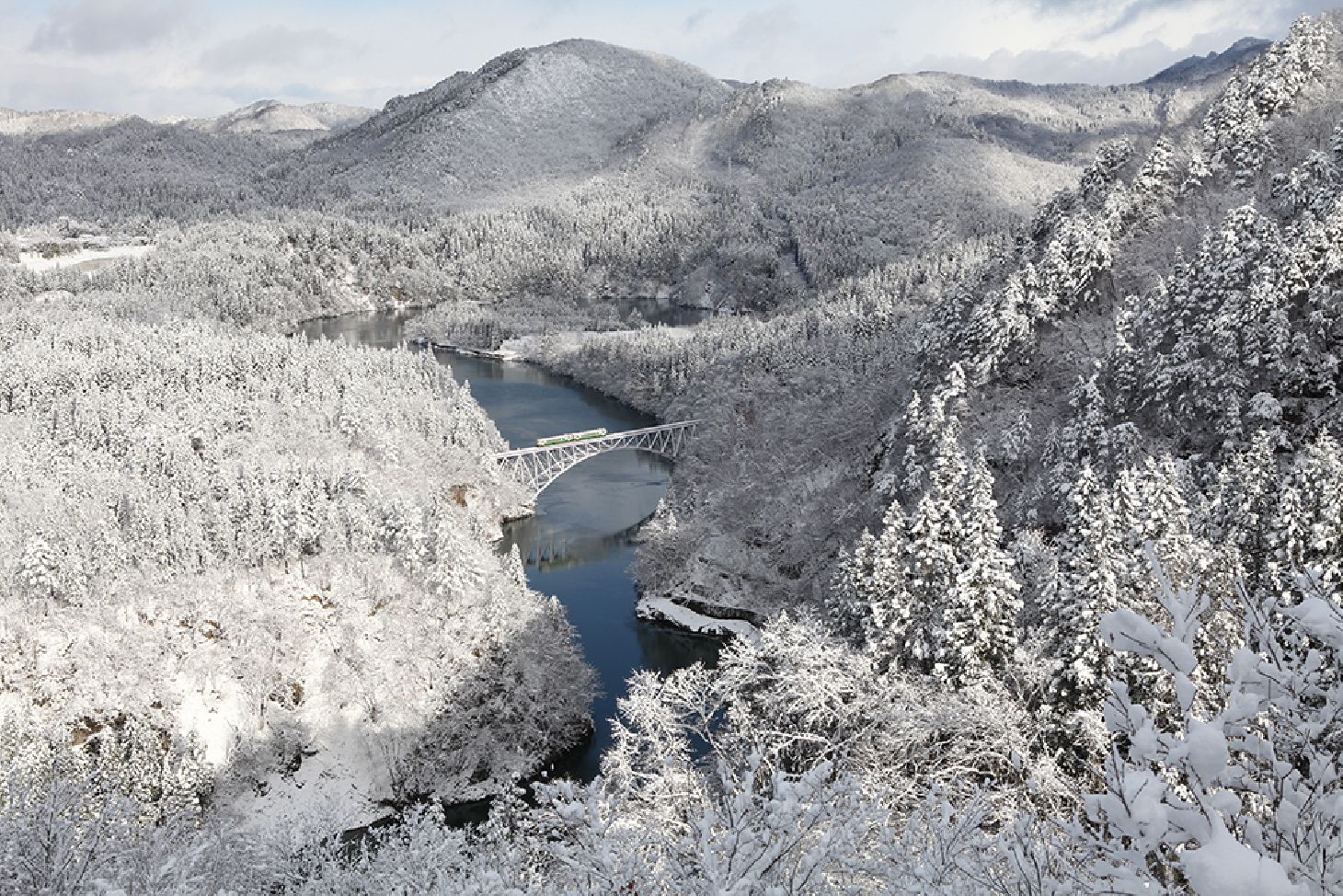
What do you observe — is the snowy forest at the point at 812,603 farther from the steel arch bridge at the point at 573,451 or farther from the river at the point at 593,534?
the steel arch bridge at the point at 573,451

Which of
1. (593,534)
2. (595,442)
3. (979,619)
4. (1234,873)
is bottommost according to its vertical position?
(593,534)

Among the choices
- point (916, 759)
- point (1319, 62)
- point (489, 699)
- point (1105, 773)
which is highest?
point (1319, 62)

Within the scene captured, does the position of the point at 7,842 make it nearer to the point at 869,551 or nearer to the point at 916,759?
the point at 916,759

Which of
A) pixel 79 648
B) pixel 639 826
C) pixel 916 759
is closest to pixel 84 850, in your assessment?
pixel 639 826

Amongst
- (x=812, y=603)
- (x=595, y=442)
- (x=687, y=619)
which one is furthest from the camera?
(x=595, y=442)

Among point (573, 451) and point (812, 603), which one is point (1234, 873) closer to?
point (812, 603)

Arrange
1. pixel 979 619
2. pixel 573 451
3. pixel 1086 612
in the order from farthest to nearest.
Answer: pixel 573 451 < pixel 979 619 < pixel 1086 612

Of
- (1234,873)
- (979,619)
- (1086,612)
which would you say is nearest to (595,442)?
(979,619)
